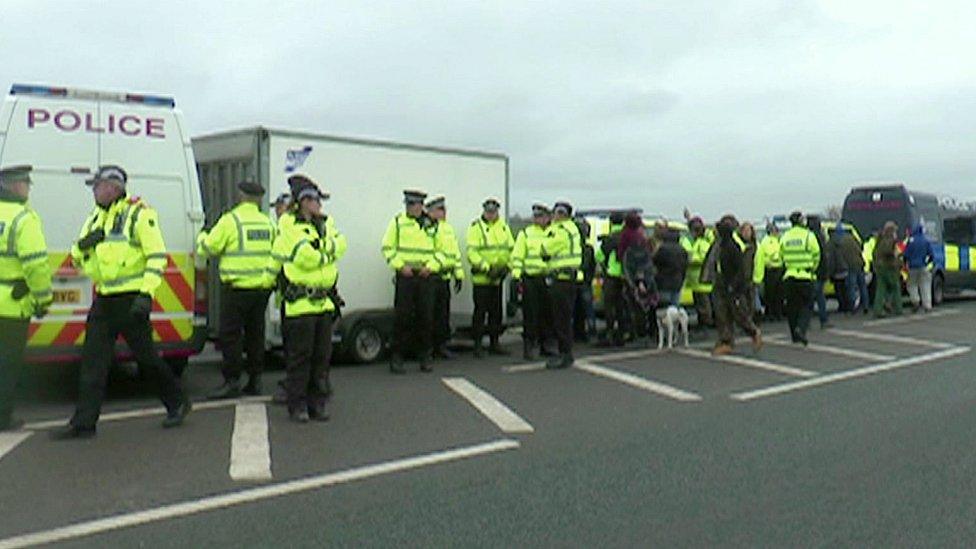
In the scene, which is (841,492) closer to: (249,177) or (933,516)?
(933,516)

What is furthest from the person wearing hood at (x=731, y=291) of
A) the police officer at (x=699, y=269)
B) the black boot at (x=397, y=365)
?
the black boot at (x=397, y=365)

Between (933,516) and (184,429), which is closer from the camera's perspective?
(933,516)

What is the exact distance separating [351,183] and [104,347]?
4.22 m

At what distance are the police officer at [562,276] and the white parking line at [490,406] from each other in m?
1.42

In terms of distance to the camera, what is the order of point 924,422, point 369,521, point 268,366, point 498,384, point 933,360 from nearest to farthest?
point 369,521 → point 924,422 → point 498,384 → point 268,366 → point 933,360

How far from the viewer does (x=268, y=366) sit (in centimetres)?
1107

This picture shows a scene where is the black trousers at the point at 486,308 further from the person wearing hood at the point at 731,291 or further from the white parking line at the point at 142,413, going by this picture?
the white parking line at the point at 142,413

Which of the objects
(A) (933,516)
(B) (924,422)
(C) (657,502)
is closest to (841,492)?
(A) (933,516)

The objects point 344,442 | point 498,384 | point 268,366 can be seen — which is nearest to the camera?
point 344,442

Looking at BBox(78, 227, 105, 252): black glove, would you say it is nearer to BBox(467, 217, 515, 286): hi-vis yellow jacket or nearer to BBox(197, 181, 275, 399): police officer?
BBox(197, 181, 275, 399): police officer

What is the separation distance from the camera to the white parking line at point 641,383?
360 inches

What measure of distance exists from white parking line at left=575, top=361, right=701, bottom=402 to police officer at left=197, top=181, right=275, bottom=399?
3694 millimetres

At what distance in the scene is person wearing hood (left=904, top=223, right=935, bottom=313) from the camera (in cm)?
1886

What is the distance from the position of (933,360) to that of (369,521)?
9142 mm
